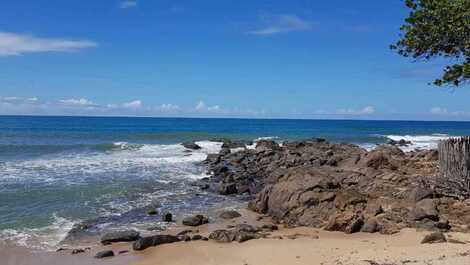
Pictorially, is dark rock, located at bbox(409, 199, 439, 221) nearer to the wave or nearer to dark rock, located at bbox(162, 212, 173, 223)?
dark rock, located at bbox(162, 212, 173, 223)

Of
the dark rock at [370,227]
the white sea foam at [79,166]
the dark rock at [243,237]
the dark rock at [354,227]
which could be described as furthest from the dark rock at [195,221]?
the white sea foam at [79,166]

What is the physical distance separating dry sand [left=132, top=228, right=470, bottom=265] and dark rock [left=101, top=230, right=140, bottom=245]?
1.23 metres

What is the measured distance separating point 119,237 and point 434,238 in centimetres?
787

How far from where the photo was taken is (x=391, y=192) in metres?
15.6

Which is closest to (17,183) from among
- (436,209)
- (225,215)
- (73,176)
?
(73,176)

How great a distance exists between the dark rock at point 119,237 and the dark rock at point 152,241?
2.56ft

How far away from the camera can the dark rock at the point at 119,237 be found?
12.8 metres

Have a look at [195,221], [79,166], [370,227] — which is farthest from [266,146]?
[370,227]

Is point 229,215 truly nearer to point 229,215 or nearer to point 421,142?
point 229,215

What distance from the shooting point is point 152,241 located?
12.3m

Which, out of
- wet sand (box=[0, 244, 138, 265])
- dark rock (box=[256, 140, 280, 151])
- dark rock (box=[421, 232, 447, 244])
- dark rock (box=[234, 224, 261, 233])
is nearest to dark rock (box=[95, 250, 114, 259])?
wet sand (box=[0, 244, 138, 265])

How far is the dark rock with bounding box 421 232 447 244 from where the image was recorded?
34.9 ft

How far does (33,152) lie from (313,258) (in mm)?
34173

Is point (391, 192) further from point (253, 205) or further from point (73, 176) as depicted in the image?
point (73, 176)
